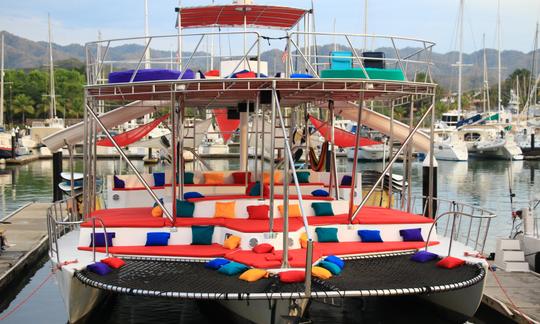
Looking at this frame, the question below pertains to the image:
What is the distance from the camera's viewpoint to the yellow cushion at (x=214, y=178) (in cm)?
2077

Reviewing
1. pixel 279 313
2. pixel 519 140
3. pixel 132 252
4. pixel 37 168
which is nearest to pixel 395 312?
pixel 279 313

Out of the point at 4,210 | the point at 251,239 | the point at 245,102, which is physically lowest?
the point at 4,210

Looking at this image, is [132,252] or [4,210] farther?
[4,210]

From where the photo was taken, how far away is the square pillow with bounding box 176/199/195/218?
16.5m

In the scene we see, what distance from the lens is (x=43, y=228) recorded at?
27.2 meters

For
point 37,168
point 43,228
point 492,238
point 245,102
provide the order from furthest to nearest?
point 37,168
point 492,238
point 43,228
point 245,102

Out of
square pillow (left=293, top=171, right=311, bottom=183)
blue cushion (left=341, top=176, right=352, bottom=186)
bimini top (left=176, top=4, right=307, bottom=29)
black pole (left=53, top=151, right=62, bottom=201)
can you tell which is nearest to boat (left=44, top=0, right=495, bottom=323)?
square pillow (left=293, top=171, right=311, bottom=183)

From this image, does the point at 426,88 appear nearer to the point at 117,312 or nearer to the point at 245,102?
the point at 245,102

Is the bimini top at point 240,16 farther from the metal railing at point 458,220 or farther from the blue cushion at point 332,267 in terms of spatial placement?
the blue cushion at point 332,267

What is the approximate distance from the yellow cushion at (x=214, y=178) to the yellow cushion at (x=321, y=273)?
872 cm

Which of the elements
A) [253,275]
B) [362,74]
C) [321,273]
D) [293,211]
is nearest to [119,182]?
[293,211]

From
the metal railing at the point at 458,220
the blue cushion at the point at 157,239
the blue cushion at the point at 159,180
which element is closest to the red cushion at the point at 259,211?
the blue cushion at the point at 157,239

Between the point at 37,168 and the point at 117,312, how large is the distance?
57259 millimetres

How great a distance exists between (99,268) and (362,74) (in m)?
6.86
